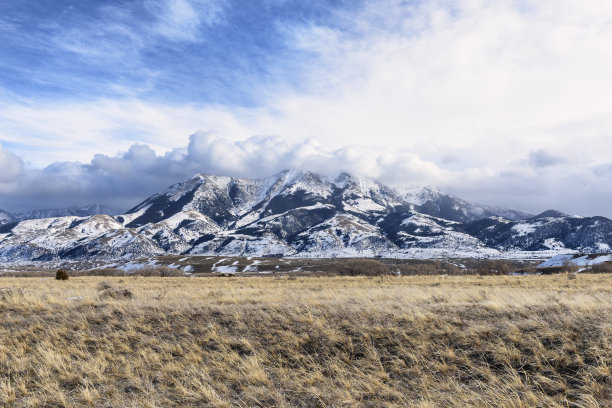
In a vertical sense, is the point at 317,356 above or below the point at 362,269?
above

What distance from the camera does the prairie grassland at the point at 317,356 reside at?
846cm

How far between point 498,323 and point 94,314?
1512 centimetres

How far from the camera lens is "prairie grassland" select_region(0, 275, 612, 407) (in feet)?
27.8

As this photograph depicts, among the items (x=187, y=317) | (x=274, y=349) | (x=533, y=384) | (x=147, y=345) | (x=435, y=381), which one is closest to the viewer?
(x=533, y=384)

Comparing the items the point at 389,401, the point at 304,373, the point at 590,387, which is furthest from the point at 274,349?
the point at 590,387

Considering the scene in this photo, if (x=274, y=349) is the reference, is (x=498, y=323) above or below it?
above

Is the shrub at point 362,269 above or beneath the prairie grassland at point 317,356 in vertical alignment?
beneath

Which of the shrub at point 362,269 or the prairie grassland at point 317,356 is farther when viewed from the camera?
the shrub at point 362,269

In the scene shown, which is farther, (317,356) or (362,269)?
(362,269)

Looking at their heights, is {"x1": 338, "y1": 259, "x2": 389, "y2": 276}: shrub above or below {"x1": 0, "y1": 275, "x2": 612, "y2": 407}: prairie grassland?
below

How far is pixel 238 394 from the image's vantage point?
898 centimetres

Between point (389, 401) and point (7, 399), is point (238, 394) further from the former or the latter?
point (7, 399)

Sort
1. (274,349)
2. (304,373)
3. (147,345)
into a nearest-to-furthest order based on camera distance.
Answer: (304,373) → (274,349) → (147,345)

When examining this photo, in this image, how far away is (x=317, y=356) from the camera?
10.8 metres
